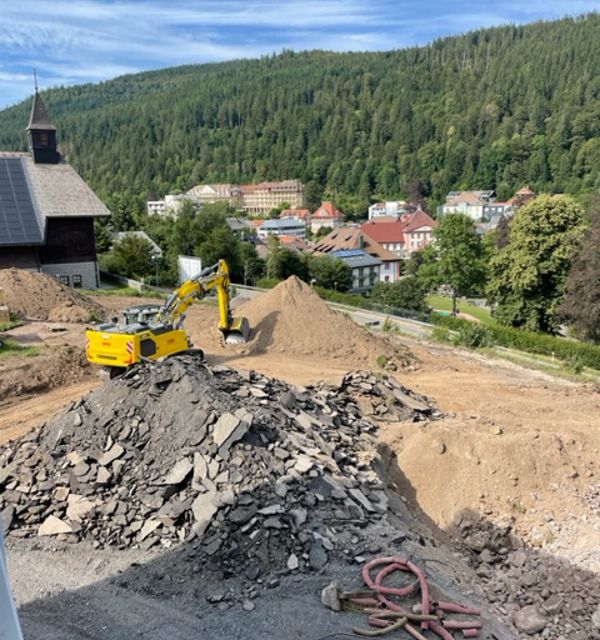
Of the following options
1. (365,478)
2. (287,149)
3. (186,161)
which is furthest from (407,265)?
(186,161)

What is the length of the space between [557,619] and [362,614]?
287 centimetres

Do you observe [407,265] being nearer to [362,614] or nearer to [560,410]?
[560,410]

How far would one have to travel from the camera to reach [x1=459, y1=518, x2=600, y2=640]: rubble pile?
7.96m

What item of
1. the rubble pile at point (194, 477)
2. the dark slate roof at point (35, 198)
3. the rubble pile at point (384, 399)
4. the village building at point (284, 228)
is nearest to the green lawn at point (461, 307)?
the dark slate roof at point (35, 198)

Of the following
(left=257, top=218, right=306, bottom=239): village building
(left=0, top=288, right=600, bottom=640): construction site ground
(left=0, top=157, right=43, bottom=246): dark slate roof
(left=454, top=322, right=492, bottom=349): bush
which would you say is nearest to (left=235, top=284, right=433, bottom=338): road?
(left=454, top=322, right=492, bottom=349): bush

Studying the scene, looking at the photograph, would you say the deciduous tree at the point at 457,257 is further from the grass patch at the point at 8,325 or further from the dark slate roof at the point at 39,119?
the grass patch at the point at 8,325

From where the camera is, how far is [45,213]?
3284cm

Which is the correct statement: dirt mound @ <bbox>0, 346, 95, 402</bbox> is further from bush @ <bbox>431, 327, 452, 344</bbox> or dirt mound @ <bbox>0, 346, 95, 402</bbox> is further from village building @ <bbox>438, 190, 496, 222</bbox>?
village building @ <bbox>438, 190, 496, 222</bbox>

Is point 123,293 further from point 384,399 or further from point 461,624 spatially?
point 461,624

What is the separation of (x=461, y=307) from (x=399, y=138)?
119 meters

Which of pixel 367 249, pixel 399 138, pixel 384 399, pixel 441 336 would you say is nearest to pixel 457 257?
pixel 441 336

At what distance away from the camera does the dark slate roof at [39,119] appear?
34487 millimetres

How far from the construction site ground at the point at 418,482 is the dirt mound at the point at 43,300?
2.29m

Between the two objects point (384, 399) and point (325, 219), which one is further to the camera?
point (325, 219)
